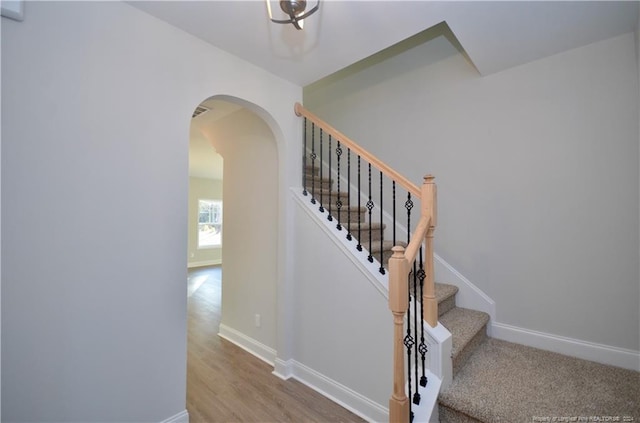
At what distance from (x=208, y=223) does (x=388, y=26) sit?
8183 millimetres

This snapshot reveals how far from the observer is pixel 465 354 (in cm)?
205

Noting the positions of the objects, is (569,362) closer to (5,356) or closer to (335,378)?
(335,378)

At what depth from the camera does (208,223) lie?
8.91 m

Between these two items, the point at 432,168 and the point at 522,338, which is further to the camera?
the point at 432,168

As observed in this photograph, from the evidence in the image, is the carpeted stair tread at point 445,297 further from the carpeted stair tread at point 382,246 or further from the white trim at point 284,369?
the white trim at point 284,369

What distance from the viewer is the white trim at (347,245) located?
6.52 ft

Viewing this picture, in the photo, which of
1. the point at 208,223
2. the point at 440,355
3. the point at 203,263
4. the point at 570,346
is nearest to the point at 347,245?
the point at 440,355

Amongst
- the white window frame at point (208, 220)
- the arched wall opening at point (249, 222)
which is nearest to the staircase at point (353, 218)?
the arched wall opening at point (249, 222)

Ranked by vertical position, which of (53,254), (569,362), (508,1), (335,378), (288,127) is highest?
(508,1)

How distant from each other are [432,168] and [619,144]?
131cm

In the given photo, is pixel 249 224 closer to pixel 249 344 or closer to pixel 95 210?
pixel 249 344

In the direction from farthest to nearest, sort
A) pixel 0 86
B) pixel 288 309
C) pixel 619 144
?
pixel 288 309 → pixel 619 144 → pixel 0 86

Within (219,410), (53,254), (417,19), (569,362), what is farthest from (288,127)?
(569,362)

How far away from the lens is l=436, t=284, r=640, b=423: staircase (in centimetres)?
157
